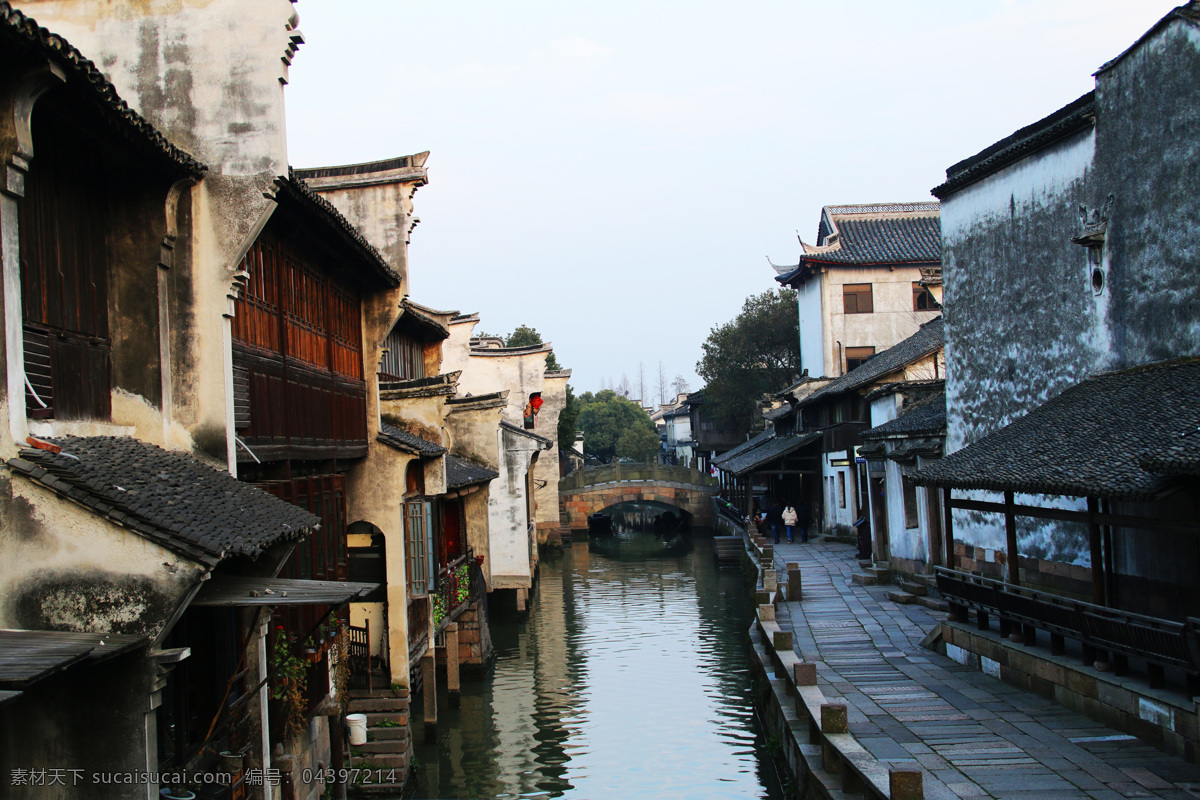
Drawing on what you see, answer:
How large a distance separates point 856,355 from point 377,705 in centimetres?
3240

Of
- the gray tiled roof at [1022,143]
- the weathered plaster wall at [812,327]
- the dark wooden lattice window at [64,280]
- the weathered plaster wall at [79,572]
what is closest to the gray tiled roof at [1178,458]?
the gray tiled roof at [1022,143]

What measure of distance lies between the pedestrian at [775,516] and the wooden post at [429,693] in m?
23.9

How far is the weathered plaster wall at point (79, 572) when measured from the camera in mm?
6602

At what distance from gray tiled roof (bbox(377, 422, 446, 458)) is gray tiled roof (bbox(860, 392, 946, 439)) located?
1114 centimetres

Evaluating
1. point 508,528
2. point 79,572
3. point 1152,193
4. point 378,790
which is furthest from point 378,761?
point 508,528

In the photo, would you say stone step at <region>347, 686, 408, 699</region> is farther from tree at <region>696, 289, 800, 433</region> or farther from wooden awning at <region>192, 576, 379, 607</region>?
tree at <region>696, 289, 800, 433</region>

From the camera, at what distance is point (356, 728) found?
14.5 metres

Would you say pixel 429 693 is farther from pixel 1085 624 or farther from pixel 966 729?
pixel 1085 624

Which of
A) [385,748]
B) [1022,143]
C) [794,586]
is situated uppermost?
[1022,143]

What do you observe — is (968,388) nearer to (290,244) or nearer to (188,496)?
(290,244)

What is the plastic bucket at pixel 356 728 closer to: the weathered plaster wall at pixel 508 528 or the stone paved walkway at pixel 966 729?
the stone paved walkway at pixel 966 729

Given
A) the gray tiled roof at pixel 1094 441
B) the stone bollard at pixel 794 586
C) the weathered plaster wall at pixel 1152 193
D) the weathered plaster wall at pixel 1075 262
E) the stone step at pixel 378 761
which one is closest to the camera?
the gray tiled roof at pixel 1094 441

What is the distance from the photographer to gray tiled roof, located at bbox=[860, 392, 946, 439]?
23172 millimetres

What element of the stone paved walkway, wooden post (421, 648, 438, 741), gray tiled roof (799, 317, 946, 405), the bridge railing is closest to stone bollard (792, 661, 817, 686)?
the stone paved walkway
